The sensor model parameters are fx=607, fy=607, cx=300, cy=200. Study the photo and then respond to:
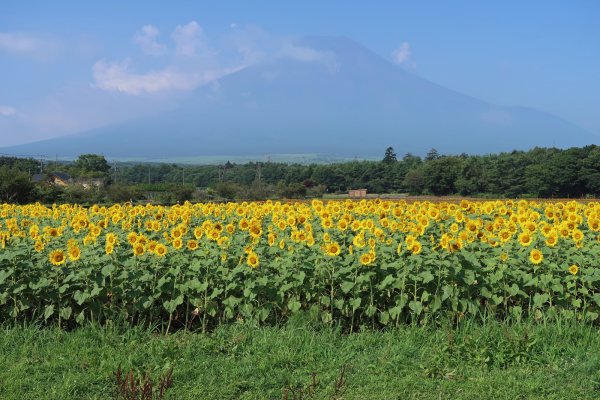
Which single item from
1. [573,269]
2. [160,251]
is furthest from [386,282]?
[160,251]

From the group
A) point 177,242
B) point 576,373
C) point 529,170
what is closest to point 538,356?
point 576,373

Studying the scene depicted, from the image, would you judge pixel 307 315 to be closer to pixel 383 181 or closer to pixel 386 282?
pixel 386 282

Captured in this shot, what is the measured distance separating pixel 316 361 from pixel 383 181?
44.9 metres

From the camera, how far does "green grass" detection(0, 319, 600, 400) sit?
11.8ft

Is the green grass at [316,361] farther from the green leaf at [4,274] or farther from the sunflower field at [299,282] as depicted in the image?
the green leaf at [4,274]

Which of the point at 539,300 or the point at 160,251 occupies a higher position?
the point at 160,251

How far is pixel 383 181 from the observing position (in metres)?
48.4

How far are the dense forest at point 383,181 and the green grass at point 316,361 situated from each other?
24.9 metres

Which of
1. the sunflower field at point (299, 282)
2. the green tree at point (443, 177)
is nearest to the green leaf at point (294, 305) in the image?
the sunflower field at point (299, 282)

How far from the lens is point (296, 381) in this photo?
12.1 ft

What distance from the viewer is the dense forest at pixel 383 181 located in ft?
101

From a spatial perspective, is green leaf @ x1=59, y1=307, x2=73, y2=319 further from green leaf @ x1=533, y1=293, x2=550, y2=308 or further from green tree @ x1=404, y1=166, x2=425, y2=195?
green tree @ x1=404, y1=166, x2=425, y2=195

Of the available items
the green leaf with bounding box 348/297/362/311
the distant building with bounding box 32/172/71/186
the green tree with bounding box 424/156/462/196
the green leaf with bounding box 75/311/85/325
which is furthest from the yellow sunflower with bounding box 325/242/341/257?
the green tree with bounding box 424/156/462/196

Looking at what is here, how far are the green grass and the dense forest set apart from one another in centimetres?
2493
